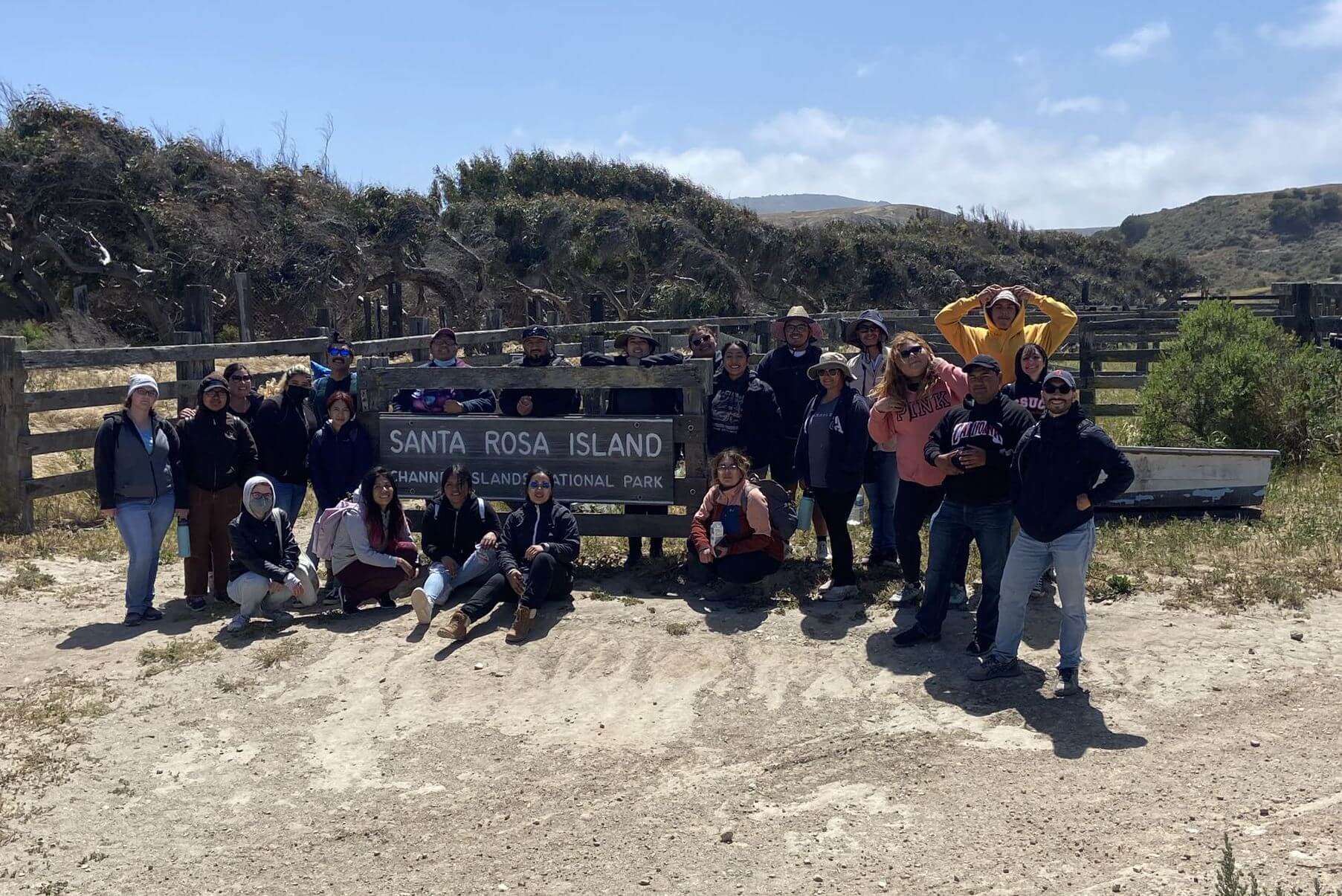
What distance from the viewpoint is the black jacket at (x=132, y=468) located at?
7.90 metres

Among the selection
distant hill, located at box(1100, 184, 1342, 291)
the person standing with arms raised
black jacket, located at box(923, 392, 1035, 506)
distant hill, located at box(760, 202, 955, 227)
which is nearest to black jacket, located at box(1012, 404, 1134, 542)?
black jacket, located at box(923, 392, 1035, 506)

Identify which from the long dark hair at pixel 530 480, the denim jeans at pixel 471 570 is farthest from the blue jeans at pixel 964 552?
the denim jeans at pixel 471 570

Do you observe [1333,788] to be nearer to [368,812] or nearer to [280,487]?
[368,812]

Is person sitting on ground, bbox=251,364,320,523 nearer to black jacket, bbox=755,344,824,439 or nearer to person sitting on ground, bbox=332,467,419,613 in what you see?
person sitting on ground, bbox=332,467,419,613

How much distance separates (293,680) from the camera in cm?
693

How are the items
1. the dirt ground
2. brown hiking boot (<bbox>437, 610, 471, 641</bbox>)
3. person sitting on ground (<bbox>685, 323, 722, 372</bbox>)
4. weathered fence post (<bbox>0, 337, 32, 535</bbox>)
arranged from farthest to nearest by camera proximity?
weathered fence post (<bbox>0, 337, 32, 535</bbox>) → person sitting on ground (<bbox>685, 323, 722, 372</bbox>) → brown hiking boot (<bbox>437, 610, 471, 641</bbox>) → the dirt ground

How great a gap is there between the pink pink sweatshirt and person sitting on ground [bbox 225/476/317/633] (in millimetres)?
3859

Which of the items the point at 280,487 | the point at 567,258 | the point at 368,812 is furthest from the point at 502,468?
the point at 567,258

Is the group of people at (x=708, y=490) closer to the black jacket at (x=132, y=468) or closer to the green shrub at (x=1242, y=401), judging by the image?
the black jacket at (x=132, y=468)

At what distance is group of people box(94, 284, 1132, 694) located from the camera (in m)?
6.66

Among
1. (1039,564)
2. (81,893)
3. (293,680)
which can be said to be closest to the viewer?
(81,893)

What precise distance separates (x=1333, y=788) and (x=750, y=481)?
3.94m

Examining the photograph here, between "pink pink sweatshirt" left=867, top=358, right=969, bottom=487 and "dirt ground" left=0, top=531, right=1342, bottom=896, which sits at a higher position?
"pink pink sweatshirt" left=867, top=358, right=969, bottom=487

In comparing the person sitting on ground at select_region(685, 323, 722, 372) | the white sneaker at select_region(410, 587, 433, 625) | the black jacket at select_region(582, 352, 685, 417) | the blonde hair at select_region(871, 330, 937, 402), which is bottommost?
the white sneaker at select_region(410, 587, 433, 625)
